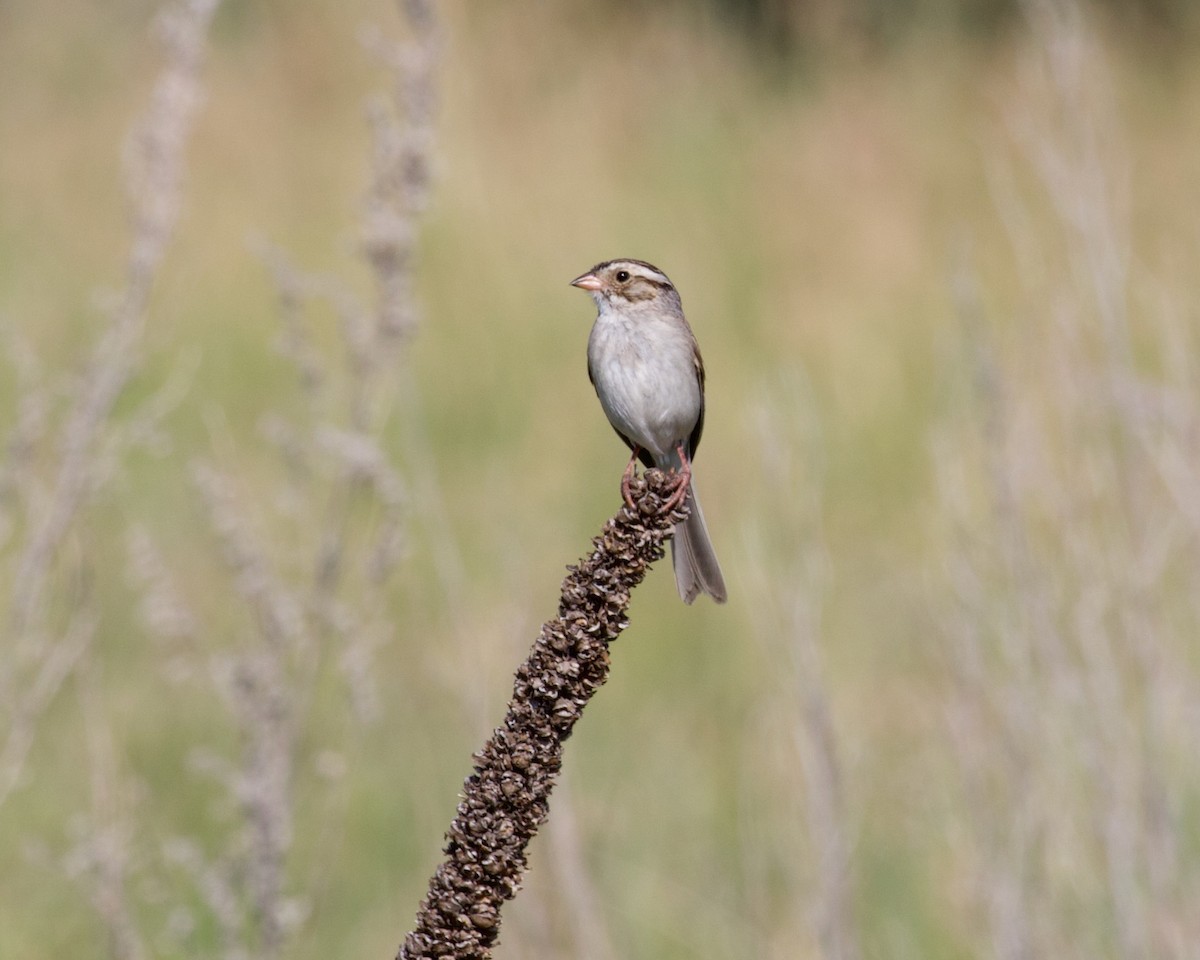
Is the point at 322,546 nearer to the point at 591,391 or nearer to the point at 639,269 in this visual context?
the point at 639,269

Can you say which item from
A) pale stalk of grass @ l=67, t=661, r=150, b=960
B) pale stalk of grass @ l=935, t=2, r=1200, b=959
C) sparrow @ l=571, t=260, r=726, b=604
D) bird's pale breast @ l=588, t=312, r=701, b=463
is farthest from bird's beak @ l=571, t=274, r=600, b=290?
pale stalk of grass @ l=67, t=661, r=150, b=960

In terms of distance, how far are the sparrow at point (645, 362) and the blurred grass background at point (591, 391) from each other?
252 mm

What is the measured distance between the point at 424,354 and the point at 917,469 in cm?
289

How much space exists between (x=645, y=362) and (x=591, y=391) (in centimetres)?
557

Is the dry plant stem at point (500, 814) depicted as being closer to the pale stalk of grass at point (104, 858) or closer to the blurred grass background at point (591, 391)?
the pale stalk of grass at point (104, 858)

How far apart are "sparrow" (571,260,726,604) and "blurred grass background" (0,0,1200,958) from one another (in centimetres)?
25

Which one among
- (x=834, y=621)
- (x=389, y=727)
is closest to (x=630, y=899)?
(x=389, y=727)

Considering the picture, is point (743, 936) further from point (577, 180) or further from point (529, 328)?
point (577, 180)

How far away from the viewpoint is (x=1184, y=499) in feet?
15.0

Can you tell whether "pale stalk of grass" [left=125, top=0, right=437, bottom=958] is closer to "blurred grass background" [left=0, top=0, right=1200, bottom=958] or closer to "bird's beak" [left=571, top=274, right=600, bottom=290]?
"blurred grass background" [left=0, top=0, right=1200, bottom=958]

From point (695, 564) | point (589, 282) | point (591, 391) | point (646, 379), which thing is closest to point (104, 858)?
point (695, 564)

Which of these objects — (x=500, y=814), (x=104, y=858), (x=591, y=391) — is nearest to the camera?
(x=500, y=814)

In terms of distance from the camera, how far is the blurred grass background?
18.6 ft

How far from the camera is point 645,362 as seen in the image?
444 cm
